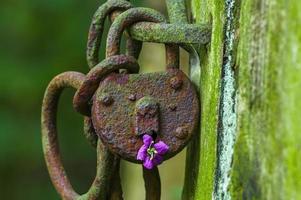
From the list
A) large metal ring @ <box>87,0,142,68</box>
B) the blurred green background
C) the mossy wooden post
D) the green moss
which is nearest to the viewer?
the mossy wooden post

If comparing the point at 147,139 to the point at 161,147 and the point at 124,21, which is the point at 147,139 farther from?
the point at 124,21

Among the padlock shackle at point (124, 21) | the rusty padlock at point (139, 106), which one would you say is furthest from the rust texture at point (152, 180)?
the padlock shackle at point (124, 21)

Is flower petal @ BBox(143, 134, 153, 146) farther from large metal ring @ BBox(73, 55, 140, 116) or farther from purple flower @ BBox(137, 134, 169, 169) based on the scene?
large metal ring @ BBox(73, 55, 140, 116)

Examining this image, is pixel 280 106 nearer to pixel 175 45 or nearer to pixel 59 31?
pixel 175 45

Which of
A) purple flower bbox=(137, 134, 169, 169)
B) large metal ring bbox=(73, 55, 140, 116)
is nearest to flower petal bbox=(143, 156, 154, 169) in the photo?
purple flower bbox=(137, 134, 169, 169)

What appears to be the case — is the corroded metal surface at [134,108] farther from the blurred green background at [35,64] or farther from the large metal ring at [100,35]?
the blurred green background at [35,64]

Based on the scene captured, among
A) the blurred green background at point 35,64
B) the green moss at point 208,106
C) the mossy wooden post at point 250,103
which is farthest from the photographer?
the blurred green background at point 35,64
